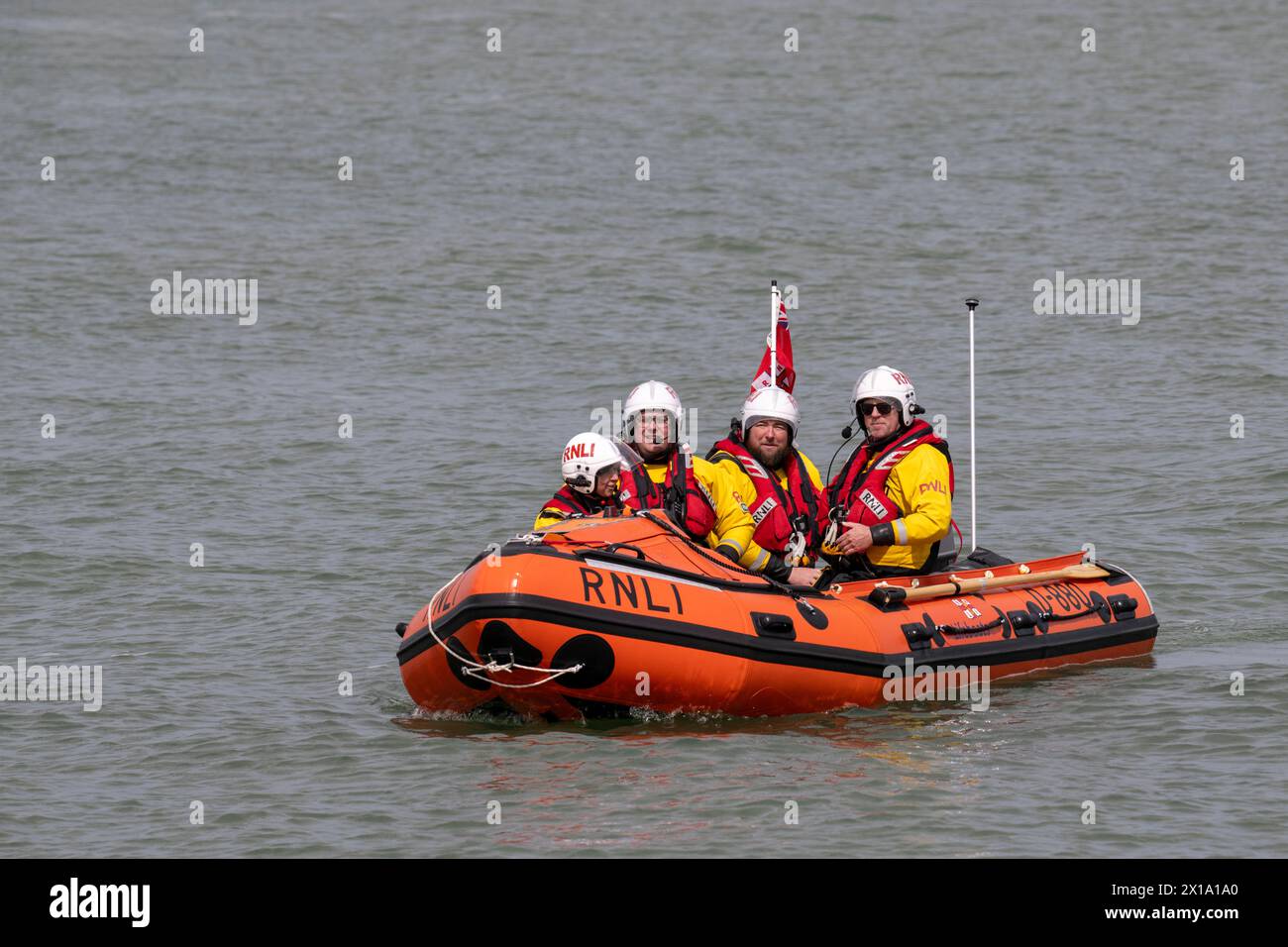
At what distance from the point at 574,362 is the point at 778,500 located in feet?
31.4

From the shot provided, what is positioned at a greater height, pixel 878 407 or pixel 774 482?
pixel 878 407

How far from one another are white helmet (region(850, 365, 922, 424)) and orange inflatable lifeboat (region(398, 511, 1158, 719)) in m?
0.94

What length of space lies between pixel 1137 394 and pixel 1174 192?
27.5ft

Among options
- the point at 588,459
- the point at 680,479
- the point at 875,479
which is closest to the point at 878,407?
the point at 875,479

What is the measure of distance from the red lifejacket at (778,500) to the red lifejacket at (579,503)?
74 cm

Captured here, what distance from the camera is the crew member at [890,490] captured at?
418 inches

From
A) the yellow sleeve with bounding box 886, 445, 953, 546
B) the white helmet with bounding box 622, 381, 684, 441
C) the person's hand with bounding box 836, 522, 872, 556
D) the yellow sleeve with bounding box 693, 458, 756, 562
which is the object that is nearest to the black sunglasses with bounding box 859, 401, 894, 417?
the yellow sleeve with bounding box 886, 445, 953, 546

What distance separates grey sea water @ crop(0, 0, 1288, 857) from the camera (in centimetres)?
914

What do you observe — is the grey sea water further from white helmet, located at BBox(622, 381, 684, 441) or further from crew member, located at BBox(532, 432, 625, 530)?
white helmet, located at BBox(622, 381, 684, 441)

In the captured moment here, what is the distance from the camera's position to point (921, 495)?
10664mm

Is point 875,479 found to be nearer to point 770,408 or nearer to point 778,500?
point 778,500

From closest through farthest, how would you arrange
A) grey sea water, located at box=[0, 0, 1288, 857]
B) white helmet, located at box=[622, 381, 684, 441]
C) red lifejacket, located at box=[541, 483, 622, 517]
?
grey sea water, located at box=[0, 0, 1288, 857] < red lifejacket, located at box=[541, 483, 622, 517] < white helmet, located at box=[622, 381, 684, 441]

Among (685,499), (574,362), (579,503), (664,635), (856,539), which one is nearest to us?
(664,635)
